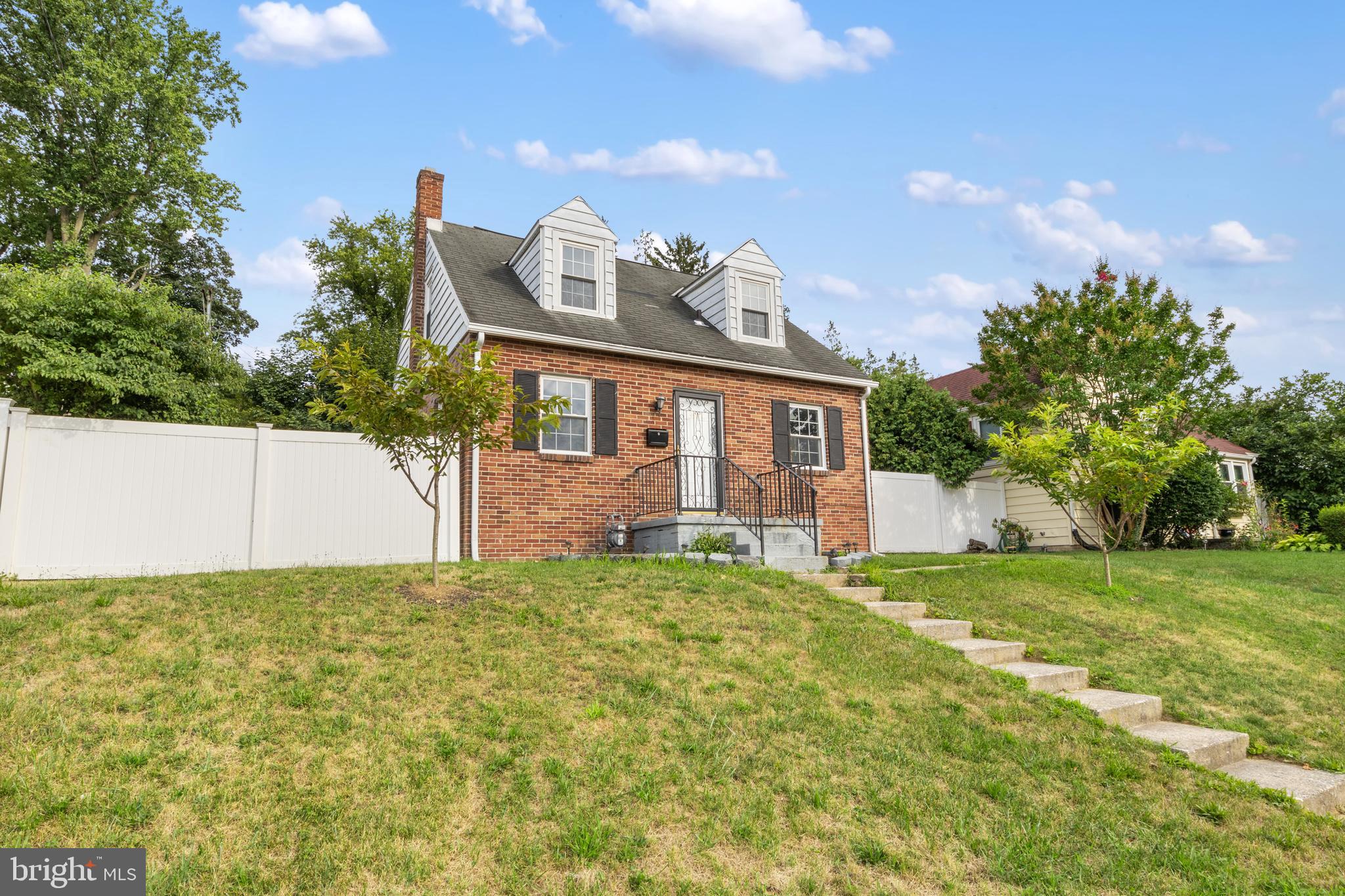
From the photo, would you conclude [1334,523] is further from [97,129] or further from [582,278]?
[97,129]

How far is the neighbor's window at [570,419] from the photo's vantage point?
10.8m

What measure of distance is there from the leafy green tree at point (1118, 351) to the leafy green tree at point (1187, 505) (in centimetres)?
154

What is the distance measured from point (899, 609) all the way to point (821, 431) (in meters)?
5.89

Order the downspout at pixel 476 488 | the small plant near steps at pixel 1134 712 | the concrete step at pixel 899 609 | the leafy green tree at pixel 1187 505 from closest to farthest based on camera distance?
the small plant near steps at pixel 1134 712
the concrete step at pixel 899 609
the downspout at pixel 476 488
the leafy green tree at pixel 1187 505

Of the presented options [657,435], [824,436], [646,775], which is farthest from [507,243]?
[646,775]

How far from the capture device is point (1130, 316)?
16281mm

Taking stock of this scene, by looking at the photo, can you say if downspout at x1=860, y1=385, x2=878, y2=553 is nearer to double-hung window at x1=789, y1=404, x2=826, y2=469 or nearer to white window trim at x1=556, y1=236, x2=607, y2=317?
double-hung window at x1=789, y1=404, x2=826, y2=469

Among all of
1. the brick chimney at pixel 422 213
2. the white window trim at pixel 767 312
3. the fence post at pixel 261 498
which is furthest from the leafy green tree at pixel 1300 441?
the fence post at pixel 261 498

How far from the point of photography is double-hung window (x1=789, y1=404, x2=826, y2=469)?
42.5ft

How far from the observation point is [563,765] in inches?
153

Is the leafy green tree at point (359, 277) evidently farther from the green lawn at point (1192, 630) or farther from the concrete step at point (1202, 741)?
the concrete step at point (1202, 741)

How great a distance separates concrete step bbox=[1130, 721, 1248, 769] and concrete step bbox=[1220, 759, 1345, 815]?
2.6 inches

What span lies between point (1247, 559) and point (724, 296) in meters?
11.4

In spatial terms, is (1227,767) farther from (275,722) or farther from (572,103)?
(572,103)
